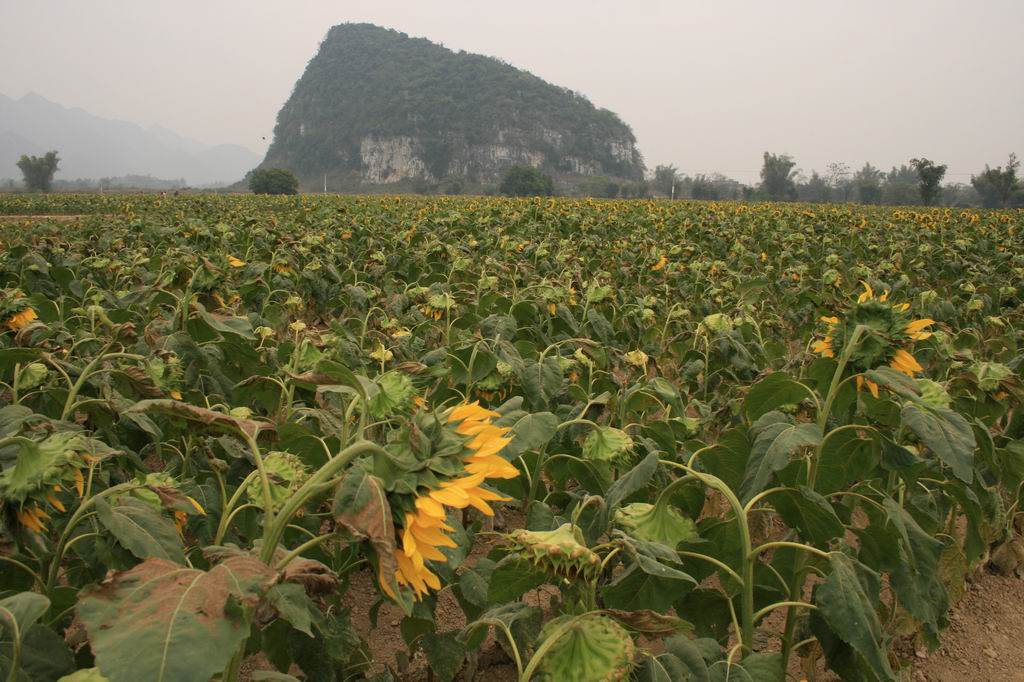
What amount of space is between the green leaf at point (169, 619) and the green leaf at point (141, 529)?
1.40 feet

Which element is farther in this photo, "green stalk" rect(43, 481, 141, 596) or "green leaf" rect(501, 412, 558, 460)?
"green leaf" rect(501, 412, 558, 460)

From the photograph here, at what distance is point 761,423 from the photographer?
191 centimetres

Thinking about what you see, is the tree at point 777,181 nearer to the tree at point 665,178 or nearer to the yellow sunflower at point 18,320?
the tree at point 665,178

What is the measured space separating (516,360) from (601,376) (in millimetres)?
509

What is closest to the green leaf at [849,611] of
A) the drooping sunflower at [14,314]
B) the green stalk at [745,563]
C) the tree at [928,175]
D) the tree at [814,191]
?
the green stalk at [745,563]

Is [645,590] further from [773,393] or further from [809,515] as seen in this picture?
[773,393]

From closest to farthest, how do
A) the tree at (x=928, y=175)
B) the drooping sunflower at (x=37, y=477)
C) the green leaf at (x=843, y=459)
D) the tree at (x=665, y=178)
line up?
the drooping sunflower at (x=37, y=477)
the green leaf at (x=843, y=459)
the tree at (x=928, y=175)
the tree at (x=665, y=178)

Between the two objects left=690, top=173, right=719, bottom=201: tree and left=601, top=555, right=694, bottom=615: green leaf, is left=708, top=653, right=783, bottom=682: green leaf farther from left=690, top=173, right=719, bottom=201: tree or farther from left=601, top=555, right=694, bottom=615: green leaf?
left=690, top=173, right=719, bottom=201: tree

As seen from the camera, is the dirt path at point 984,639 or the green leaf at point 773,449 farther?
the dirt path at point 984,639

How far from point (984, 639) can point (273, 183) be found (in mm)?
58672

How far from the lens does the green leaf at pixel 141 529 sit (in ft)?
4.01

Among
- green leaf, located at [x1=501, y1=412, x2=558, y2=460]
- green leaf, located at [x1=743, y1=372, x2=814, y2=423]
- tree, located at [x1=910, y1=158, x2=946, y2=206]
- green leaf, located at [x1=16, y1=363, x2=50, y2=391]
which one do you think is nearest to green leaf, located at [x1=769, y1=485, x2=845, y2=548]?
green leaf, located at [x1=743, y1=372, x2=814, y2=423]

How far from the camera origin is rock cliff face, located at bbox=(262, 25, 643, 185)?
417 feet

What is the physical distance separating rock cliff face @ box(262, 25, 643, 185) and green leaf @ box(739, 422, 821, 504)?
121185 mm
